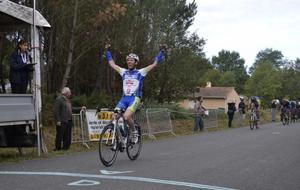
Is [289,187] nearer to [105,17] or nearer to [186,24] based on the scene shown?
[105,17]

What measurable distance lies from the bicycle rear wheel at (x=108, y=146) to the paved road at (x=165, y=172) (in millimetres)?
174

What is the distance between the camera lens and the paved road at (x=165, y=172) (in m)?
8.59

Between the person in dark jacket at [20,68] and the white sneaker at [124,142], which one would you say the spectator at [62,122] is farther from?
the white sneaker at [124,142]

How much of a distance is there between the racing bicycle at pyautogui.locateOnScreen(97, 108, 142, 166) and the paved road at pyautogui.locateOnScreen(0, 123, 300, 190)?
23cm

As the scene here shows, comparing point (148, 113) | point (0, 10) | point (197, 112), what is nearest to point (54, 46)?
Result: point (148, 113)

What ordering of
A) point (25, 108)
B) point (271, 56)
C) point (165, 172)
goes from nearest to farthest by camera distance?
point (165, 172) → point (25, 108) → point (271, 56)

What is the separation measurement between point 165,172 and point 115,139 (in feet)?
4.64

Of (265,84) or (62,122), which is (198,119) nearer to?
(62,122)

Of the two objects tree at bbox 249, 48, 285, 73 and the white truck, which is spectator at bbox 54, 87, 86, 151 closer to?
the white truck

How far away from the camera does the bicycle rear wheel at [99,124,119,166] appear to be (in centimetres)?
1065

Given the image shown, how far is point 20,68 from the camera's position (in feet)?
43.1

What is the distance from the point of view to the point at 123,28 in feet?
81.5

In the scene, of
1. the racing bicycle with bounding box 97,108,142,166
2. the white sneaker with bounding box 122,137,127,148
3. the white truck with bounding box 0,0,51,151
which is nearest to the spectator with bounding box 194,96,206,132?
the white truck with bounding box 0,0,51,151

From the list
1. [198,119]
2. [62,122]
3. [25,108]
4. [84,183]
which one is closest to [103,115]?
[62,122]
